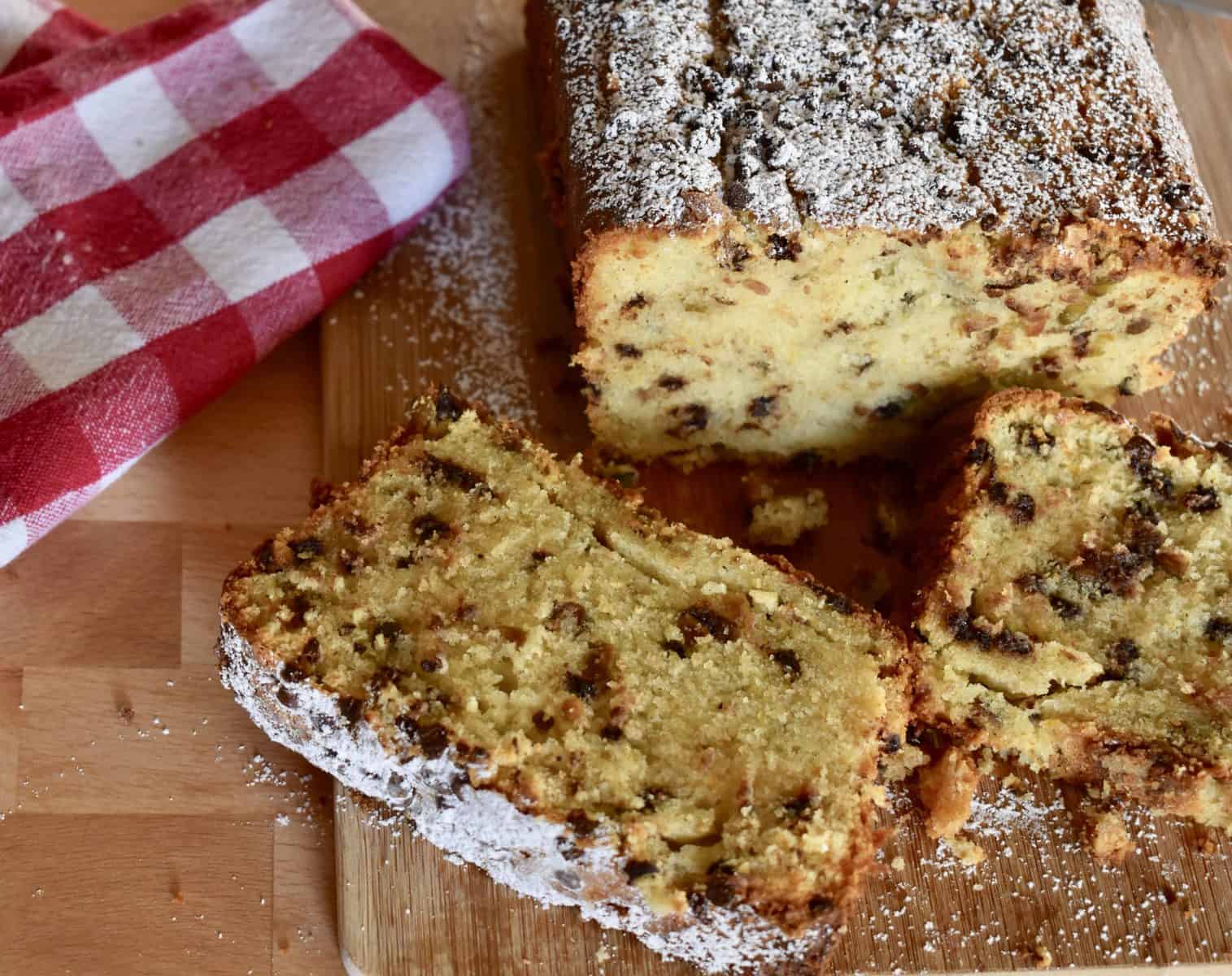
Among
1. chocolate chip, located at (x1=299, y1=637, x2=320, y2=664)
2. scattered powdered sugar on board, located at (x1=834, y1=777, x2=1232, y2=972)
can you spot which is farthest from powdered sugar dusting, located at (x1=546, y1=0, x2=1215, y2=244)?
scattered powdered sugar on board, located at (x1=834, y1=777, x2=1232, y2=972)

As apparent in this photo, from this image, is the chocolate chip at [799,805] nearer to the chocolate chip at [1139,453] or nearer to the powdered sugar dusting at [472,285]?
the chocolate chip at [1139,453]

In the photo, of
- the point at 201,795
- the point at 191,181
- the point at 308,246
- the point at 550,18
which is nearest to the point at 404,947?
the point at 201,795

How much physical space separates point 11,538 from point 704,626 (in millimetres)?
1484

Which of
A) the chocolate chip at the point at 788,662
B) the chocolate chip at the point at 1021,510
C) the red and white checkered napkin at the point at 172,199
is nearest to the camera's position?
the chocolate chip at the point at 788,662

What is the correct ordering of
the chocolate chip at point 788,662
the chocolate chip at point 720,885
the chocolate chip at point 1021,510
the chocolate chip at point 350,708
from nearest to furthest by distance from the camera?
the chocolate chip at point 720,885, the chocolate chip at point 350,708, the chocolate chip at point 788,662, the chocolate chip at point 1021,510

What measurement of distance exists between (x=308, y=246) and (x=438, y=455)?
0.75 m

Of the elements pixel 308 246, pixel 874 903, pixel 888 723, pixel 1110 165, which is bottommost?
pixel 874 903

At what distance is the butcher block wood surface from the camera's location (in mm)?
2506

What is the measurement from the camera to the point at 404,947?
8.12 feet

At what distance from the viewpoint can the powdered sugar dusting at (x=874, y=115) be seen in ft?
8.51

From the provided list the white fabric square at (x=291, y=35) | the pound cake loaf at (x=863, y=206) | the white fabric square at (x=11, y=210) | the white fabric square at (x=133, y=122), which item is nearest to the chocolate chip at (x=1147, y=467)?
the pound cake loaf at (x=863, y=206)

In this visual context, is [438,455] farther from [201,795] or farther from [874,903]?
[874,903]

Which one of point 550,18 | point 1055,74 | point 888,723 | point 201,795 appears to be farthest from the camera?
point 550,18

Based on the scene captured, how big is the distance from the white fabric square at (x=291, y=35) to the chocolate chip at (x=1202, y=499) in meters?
2.31
